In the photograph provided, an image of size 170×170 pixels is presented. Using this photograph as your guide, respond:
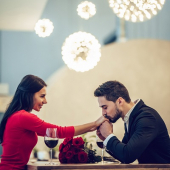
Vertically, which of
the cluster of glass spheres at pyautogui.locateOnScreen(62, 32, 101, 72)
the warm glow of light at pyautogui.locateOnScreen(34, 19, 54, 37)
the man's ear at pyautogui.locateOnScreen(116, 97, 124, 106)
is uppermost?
the warm glow of light at pyautogui.locateOnScreen(34, 19, 54, 37)

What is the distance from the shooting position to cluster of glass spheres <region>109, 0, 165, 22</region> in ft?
10.6

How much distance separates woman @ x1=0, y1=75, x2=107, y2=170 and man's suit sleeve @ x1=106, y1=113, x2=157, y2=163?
387 mm

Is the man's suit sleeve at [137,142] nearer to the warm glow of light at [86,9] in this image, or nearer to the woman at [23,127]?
the woman at [23,127]

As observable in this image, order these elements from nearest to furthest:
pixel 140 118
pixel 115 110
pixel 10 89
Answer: pixel 140 118 < pixel 115 110 < pixel 10 89

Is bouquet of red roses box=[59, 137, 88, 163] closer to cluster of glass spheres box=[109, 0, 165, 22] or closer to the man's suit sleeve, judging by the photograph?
the man's suit sleeve

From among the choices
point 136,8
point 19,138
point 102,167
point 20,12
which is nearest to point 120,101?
point 102,167

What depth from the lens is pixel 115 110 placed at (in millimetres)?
2750

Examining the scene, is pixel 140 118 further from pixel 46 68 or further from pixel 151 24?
pixel 46 68

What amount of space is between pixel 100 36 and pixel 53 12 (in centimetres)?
127

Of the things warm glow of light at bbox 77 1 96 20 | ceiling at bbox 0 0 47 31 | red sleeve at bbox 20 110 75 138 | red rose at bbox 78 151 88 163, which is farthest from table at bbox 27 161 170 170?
ceiling at bbox 0 0 47 31

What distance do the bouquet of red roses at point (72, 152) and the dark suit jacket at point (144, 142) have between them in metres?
0.17

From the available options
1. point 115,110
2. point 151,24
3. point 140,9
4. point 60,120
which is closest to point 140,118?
point 115,110

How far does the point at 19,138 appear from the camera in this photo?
250 cm

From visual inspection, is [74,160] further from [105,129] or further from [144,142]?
[144,142]
